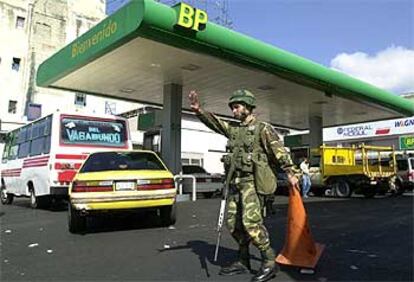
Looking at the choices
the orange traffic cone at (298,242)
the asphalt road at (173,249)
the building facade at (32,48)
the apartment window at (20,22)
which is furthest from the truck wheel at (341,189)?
the apartment window at (20,22)

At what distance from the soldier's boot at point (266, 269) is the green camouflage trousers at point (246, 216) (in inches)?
2.9

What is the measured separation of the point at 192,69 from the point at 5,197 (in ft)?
27.6

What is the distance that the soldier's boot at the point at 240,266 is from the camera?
17.8ft

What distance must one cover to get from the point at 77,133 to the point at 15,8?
34.0 meters

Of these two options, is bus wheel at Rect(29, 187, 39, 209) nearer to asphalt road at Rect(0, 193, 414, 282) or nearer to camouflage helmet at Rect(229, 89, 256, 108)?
asphalt road at Rect(0, 193, 414, 282)

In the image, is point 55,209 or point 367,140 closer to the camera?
point 55,209

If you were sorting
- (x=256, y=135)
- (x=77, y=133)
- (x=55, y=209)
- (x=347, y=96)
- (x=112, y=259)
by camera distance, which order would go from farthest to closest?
(x=347, y=96)
(x=55, y=209)
(x=77, y=133)
(x=112, y=259)
(x=256, y=135)

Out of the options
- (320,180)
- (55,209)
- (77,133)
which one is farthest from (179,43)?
(320,180)

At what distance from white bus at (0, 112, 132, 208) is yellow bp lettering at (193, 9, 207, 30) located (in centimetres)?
368

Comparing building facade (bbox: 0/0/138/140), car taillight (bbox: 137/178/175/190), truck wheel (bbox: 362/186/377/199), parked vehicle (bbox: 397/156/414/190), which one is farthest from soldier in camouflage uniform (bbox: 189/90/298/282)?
building facade (bbox: 0/0/138/140)

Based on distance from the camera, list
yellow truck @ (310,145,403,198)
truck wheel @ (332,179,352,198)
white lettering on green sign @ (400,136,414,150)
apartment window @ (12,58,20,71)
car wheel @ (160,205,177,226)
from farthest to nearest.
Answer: apartment window @ (12,58,20,71)
white lettering on green sign @ (400,136,414,150)
truck wheel @ (332,179,352,198)
yellow truck @ (310,145,403,198)
car wheel @ (160,205,177,226)

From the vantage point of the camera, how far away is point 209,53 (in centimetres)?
1384

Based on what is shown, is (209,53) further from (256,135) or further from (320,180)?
(320,180)

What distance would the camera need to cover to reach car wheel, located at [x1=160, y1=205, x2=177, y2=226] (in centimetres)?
946
